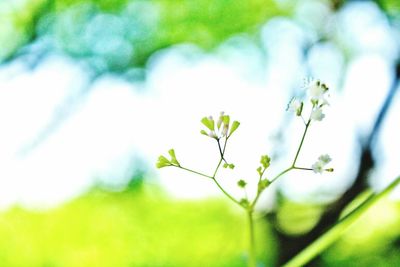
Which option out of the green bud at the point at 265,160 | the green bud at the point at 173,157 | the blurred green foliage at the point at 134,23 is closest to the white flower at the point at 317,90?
the green bud at the point at 265,160

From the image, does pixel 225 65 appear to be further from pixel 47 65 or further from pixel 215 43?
pixel 47 65

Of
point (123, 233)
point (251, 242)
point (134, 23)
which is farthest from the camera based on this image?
point (123, 233)

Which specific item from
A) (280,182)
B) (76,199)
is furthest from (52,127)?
(280,182)

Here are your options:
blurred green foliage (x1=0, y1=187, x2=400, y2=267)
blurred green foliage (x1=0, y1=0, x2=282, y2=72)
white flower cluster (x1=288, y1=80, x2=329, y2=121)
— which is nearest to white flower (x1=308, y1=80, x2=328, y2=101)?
white flower cluster (x1=288, y1=80, x2=329, y2=121)

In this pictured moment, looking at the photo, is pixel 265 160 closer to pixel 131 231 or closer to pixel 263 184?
pixel 263 184

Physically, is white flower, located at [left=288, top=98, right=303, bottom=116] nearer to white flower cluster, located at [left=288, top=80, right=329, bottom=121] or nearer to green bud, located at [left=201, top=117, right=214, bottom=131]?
white flower cluster, located at [left=288, top=80, right=329, bottom=121]

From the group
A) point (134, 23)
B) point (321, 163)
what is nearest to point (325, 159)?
point (321, 163)
